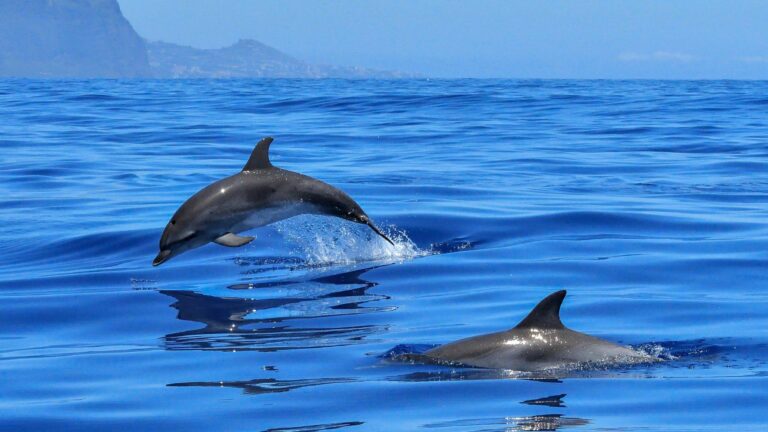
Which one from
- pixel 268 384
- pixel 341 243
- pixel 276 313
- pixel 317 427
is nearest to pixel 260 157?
pixel 276 313

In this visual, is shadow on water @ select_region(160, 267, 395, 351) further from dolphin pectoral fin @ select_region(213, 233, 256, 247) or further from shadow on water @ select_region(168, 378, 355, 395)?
shadow on water @ select_region(168, 378, 355, 395)

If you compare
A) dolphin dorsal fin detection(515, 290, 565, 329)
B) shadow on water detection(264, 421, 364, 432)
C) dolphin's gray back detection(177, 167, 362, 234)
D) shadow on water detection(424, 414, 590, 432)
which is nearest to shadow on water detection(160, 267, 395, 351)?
dolphin's gray back detection(177, 167, 362, 234)

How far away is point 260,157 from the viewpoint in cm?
1000

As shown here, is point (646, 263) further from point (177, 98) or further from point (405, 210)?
point (177, 98)

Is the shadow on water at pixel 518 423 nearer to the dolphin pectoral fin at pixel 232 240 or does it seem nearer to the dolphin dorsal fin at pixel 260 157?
the dolphin dorsal fin at pixel 260 157

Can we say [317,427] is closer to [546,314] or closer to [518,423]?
[518,423]

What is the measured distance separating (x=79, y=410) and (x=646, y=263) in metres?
6.18

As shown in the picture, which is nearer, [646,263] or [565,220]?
[646,263]

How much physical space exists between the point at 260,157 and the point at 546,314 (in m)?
3.64

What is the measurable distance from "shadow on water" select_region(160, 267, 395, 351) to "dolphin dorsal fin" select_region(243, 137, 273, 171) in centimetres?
103

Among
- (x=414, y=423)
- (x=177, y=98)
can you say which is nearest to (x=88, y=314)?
(x=414, y=423)

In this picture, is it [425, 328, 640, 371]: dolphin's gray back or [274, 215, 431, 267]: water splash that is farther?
[274, 215, 431, 267]: water splash

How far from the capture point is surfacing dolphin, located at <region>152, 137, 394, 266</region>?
9883 mm

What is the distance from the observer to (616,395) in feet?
21.7
